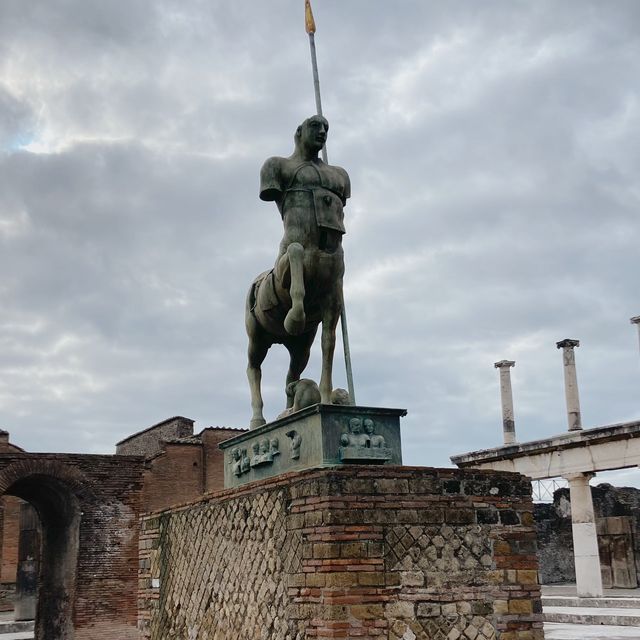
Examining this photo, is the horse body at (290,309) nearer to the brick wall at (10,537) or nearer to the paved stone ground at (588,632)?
the paved stone ground at (588,632)

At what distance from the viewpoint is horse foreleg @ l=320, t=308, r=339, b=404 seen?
5172 mm

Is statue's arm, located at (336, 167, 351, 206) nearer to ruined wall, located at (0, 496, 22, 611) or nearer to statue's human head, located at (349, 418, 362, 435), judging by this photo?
statue's human head, located at (349, 418, 362, 435)

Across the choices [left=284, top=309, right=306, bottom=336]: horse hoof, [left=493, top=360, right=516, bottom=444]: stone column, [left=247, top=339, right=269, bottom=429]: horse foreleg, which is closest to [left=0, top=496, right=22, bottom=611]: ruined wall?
[left=493, top=360, right=516, bottom=444]: stone column

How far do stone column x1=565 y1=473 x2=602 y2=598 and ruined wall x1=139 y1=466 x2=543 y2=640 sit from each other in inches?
552

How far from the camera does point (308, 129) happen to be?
533 cm

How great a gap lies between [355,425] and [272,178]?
1.68 meters

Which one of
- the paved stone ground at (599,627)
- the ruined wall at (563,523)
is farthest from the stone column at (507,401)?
the ruined wall at (563,523)

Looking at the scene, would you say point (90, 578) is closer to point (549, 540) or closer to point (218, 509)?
point (218, 509)

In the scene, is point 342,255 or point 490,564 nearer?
point 490,564

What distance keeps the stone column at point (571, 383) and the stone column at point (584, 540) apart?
1.27 m

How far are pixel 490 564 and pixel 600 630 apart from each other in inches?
366

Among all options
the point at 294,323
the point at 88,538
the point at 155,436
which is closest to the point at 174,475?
the point at 88,538

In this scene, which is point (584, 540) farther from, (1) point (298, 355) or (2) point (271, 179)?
(2) point (271, 179)

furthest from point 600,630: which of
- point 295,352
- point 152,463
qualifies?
point 152,463
